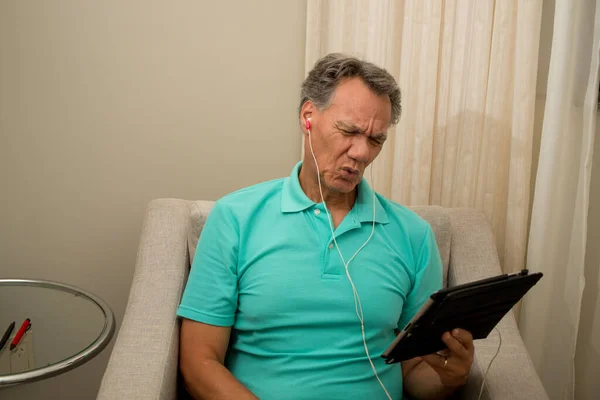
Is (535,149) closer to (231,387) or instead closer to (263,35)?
(263,35)

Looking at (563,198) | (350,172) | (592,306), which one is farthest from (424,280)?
(592,306)

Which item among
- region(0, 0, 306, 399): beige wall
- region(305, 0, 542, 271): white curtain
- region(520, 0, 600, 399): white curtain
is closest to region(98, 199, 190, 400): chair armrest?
region(0, 0, 306, 399): beige wall

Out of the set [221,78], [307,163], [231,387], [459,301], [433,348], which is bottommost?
[231,387]

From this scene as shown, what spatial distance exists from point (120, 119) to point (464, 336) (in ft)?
3.80

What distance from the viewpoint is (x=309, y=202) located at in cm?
137

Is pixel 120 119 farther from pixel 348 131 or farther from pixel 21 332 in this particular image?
pixel 348 131

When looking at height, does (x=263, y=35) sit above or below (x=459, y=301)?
above

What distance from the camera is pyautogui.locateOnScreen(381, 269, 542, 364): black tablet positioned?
991mm

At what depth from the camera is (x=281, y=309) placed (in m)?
1.27

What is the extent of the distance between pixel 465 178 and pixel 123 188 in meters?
1.04

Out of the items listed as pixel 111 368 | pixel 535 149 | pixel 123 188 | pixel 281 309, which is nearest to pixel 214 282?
pixel 281 309

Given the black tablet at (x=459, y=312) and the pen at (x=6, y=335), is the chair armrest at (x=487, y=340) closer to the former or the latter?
the black tablet at (x=459, y=312)

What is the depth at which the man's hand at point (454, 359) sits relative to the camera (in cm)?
117

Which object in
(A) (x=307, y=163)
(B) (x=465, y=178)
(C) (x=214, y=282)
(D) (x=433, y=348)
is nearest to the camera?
(D) (x=433, y=348)
